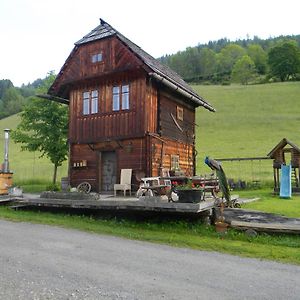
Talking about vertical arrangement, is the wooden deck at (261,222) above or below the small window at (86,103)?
below

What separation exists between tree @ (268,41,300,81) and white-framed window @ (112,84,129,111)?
9561 cm

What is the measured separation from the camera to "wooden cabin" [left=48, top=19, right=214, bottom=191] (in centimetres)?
1841

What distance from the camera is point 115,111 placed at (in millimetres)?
19125

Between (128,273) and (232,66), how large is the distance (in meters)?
125

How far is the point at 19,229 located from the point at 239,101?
72519 millimetres

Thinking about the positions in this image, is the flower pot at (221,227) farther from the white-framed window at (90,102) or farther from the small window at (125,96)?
the white-framed window at (90,102)

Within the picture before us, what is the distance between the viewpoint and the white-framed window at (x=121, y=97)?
62.1 feet

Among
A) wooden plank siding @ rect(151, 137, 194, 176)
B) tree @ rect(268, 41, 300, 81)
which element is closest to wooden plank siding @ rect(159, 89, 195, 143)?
wooden plank siding @ rect(151, 137, 194, 176)

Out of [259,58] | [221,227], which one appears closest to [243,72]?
[259,58]

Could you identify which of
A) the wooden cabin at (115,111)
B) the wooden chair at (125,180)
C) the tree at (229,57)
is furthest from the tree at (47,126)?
the tree at (229,57)

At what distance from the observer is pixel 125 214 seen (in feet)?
47.6

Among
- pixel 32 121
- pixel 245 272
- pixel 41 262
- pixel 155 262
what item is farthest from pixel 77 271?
pixel 32 121

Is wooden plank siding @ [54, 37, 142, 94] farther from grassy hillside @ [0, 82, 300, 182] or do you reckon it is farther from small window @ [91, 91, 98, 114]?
grassy hillside @ [0, 82, 300, 182]

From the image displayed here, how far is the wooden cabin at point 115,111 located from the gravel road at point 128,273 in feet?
27.2
